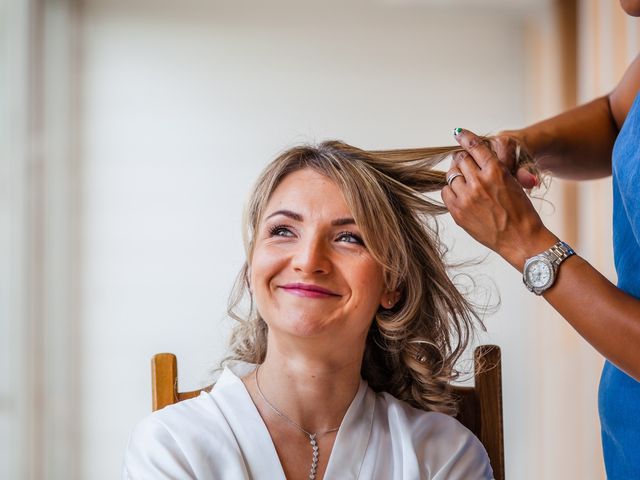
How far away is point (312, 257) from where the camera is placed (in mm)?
1304

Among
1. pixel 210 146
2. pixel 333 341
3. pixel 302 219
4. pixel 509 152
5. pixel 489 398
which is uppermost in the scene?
pixel 210 146

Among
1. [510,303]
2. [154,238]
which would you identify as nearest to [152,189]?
[154,238]

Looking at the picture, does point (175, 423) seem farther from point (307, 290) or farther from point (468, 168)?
point (468, 168)

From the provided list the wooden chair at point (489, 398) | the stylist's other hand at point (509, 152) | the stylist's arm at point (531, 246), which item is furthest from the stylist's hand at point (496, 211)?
the wooden chair at point (489, 398)

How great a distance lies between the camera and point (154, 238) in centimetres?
337

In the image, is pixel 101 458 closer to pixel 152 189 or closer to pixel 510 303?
pixel 152 189

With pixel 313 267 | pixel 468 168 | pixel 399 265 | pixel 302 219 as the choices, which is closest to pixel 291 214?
pixel 302 219

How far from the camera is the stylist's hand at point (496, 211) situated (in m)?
1.10

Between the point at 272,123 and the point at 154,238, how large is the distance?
2.42ft

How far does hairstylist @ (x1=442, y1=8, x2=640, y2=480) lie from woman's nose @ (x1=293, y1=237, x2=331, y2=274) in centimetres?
25

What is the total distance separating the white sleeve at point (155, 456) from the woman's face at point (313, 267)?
0.26 metres

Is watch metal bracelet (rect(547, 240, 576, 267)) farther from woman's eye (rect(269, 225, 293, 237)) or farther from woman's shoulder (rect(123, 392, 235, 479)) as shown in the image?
woman's shoulder (rect(123, 392, 235, 479))

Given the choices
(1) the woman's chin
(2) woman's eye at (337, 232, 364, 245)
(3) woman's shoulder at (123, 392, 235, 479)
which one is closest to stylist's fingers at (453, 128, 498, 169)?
(2) woman's eye at (337, 232, 364, 245)

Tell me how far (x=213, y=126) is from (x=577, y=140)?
221 centimetres
